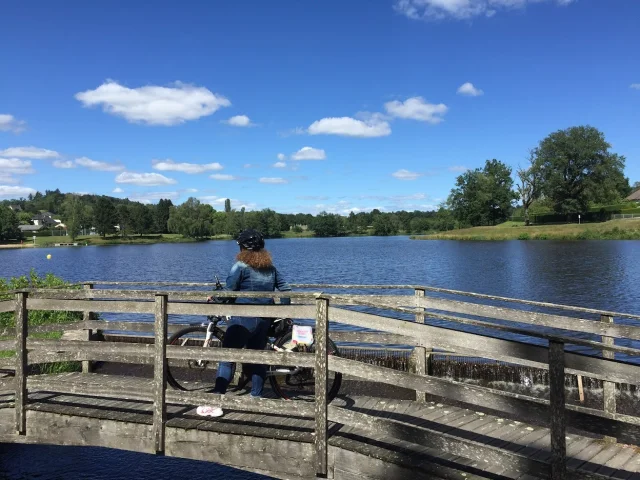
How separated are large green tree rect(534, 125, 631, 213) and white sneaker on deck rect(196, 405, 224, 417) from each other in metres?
103

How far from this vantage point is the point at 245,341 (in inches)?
261

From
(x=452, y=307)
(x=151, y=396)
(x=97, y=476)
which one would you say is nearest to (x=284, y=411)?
(x=151, y=396)

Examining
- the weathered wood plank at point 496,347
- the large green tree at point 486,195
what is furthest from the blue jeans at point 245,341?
the large green tree at point 486,195

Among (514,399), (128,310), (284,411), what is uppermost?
(128,310)

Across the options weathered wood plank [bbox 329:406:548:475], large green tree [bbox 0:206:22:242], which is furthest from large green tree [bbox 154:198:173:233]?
weathered wood plank [bbox 329:406:548:475]

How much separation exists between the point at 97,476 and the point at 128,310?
447 cm

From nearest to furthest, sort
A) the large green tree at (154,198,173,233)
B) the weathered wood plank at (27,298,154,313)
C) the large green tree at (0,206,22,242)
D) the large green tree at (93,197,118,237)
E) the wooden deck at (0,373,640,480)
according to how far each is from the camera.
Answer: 1. the wooden deck at (0,373,640,480)
2. the weathered wood plank at (27,298,154,313)
3. the large green tree at (0,206,22,242)
4. the large green tree at (93,197,118,237)
5. the large green tree at (154,198,173,233)

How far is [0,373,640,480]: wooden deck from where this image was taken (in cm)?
505

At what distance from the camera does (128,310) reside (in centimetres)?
625

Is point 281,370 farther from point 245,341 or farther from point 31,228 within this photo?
point 31,228

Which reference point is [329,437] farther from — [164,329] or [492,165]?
[492,165]

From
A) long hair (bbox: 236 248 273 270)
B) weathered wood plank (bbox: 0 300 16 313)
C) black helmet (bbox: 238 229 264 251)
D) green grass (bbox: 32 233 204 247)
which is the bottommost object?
green grass (bbox: 32 233 204 247)

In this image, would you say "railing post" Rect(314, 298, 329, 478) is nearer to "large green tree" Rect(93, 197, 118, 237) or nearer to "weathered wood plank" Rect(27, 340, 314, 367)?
"weathered wood plank" Rect(27, 340, 314, 367)

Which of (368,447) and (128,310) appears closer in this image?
(368,447)
